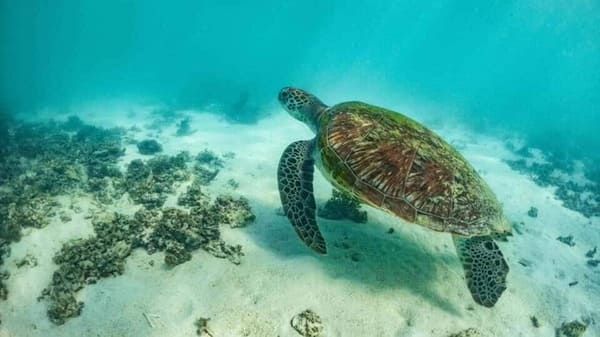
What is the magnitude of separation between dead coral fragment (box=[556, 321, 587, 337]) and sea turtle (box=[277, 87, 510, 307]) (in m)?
1.34

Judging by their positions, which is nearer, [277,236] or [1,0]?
[277,236]

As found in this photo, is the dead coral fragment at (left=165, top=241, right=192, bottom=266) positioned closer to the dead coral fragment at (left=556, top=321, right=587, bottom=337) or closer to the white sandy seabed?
the white sandy seabed

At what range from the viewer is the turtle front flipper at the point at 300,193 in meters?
4.64

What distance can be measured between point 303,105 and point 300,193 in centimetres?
294

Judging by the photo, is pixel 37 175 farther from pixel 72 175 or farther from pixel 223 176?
pixel 223 176

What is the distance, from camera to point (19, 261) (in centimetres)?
510

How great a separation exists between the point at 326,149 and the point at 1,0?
63099mm

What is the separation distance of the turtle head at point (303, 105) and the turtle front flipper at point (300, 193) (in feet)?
4.21

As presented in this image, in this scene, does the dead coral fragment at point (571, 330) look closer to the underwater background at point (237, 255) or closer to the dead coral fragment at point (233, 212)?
the underwater background at point (237, 255)

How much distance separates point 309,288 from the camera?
450 centimetres

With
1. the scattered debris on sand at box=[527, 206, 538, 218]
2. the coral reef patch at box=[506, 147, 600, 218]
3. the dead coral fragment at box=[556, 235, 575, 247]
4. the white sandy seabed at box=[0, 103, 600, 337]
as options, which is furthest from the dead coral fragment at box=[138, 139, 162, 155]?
the coral reef patch at box=[506, 147, 600, 218]

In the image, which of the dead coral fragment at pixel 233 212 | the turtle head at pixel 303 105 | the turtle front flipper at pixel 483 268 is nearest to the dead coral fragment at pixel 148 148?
the turtle head at pixel 303 105

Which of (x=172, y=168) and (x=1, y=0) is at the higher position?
(x=1, y=0)

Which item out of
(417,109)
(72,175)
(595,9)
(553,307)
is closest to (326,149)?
(553,307)
